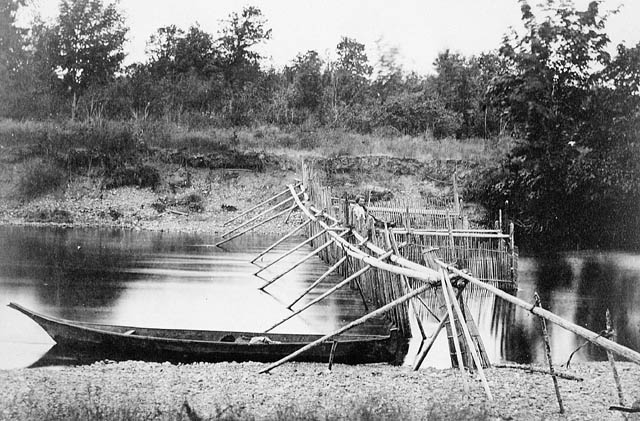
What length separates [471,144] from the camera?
3400 centimetres

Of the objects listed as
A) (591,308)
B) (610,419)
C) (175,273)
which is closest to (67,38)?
(175,273)

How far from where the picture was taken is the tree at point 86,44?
25500 millimetres

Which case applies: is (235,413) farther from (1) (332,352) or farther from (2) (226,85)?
(2) (226,85)

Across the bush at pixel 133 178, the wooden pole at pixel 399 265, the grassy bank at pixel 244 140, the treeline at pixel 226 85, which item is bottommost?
the wooden pole at pixel 399 265

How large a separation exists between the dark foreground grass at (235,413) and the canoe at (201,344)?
2388 millimetres

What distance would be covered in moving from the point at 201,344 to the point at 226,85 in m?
28.2

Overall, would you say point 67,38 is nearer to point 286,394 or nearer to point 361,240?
point 361,240

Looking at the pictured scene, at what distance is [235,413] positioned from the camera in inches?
234

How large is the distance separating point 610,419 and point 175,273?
1124cm

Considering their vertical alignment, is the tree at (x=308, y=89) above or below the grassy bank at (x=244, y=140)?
above

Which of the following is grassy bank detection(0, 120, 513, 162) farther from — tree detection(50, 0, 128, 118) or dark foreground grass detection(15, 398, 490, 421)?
dark foreground grass detection(15, 398, 490, 421)

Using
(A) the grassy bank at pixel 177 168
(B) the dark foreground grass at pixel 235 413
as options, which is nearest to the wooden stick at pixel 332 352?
(B) the dark foreground grass at pixel 235 413

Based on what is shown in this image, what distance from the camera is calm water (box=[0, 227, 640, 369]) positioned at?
11258mm

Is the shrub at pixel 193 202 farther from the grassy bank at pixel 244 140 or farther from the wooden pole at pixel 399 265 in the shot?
the wooden pole at pixel 399 265
